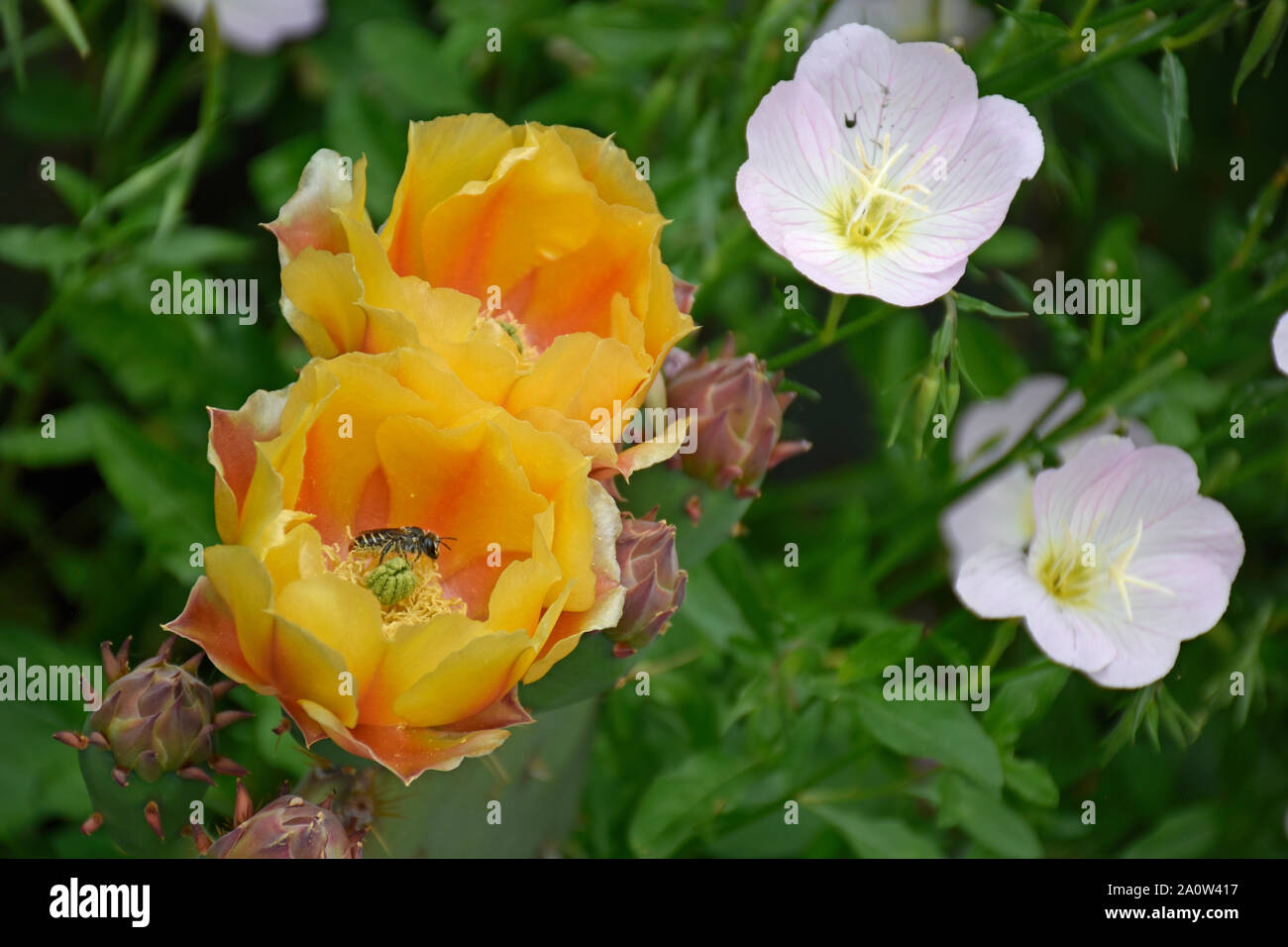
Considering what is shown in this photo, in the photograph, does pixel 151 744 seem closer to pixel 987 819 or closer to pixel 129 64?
pixel 987 819

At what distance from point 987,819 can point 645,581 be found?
0.39 m

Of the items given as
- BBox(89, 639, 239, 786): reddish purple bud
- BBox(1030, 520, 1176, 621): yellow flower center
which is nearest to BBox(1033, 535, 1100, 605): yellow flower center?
BBox(1030, 520, 1176, 621): yellow flower center

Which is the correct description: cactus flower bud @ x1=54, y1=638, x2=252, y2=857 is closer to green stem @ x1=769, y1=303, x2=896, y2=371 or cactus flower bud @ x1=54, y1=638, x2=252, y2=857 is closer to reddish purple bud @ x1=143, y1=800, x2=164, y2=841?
reddish purple bud @ x1=143, y1=800, x2=164, y2=841

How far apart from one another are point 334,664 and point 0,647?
2.00 feet

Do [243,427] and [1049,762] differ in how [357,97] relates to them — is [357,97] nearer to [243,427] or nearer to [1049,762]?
[243,427]

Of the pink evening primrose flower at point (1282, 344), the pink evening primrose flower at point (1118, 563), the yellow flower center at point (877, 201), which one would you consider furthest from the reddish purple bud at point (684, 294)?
the pink evening primrose flower at point (1282, 344)

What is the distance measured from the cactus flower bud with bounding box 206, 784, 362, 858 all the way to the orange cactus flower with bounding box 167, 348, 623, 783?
44mm

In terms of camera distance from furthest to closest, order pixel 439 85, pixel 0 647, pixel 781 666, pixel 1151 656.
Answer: pixel 439 85, pixel 0 647, pixel 781 666, pixel 1151 656

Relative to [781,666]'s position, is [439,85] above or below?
above


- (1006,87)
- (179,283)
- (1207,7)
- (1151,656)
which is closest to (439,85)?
(179,283)

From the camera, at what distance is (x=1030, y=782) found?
2.64ft

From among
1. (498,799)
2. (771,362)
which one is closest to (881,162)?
(771,362)
